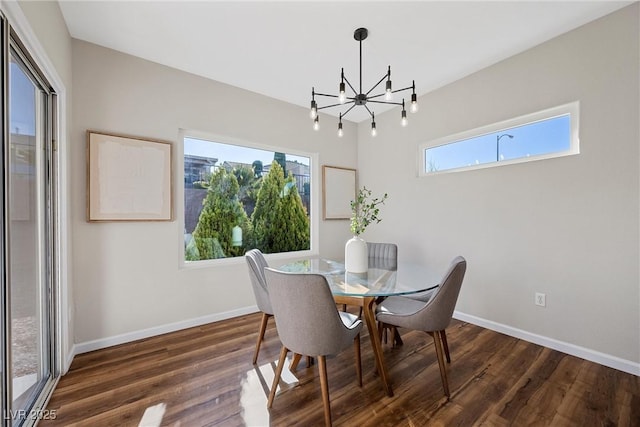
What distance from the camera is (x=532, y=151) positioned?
2.67 meters

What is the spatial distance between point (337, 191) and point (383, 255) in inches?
61.8

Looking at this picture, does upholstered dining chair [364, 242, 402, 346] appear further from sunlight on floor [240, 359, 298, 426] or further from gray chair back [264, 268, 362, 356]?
gray chair back [264, 268, 362, 356]

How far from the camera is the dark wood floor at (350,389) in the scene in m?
1.67

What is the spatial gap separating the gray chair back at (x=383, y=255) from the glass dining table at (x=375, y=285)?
0.27 metres

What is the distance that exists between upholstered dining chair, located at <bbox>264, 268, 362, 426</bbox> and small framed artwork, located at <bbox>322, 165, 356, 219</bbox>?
2564mm

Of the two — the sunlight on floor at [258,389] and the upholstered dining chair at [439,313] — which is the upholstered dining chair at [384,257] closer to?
the upholstered dining chair at [439,313]

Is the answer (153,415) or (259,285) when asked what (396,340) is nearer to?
(259,285)

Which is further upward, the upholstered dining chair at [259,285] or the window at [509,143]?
the window at [509,143]

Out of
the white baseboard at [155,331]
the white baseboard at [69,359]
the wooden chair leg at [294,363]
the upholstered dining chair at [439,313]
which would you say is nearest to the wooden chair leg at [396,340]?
the upholstered dining chair at [439,313]

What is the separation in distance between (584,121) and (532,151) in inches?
16.6

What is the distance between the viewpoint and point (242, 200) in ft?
11.4

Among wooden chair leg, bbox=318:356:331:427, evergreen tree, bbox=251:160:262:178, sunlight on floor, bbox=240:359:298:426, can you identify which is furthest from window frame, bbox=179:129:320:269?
wooden chair leg, bbox=318:356:331:427

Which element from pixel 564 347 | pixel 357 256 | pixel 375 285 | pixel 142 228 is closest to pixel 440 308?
pixel 375 285

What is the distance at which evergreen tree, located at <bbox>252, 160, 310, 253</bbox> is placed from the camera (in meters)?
3.65
